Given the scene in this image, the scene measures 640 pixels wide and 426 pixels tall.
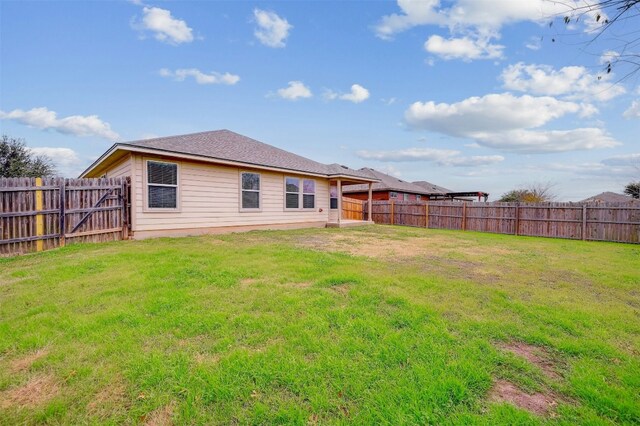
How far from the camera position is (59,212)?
7324 mm

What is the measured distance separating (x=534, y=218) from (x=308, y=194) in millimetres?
11220

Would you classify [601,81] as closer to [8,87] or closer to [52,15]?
[52,15]

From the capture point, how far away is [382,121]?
1719 cm

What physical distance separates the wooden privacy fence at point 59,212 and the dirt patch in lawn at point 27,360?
245 inches

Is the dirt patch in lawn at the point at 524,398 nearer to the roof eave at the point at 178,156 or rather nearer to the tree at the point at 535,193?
the roof eave at the point at 178,156

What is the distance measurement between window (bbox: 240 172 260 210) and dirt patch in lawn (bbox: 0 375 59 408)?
30.9 ft

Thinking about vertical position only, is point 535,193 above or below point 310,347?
above

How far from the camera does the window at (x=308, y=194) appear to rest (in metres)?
13.9

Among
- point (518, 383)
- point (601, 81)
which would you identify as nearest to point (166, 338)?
point (518, 383)

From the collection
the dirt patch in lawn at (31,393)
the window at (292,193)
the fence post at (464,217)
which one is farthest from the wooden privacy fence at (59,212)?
the fence post at (464,217)

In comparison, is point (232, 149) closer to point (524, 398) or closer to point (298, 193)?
point (298, 193)

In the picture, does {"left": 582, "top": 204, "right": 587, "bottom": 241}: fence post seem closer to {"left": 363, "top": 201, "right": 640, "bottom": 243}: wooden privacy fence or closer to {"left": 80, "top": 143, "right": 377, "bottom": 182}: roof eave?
{"left": 363, "top": 201, "right": 640, "bottom": 243}: wooden privacy fence

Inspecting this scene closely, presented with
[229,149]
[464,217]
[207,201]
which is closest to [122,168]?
[207,201]

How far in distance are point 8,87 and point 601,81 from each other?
56.5 feet
